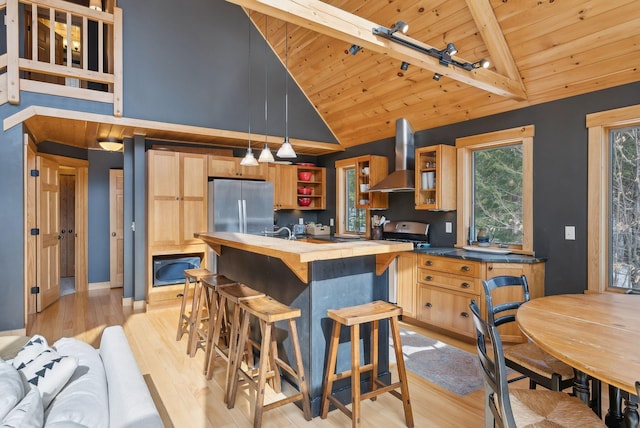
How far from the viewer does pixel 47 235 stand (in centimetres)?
499

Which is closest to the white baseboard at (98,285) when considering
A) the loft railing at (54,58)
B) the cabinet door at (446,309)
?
the loft railing at (54,58)

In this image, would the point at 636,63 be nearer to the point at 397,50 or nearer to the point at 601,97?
the point at 601,97

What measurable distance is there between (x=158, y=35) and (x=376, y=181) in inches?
141

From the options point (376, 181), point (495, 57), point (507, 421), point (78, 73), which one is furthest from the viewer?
point (376, 181)

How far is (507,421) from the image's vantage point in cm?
128

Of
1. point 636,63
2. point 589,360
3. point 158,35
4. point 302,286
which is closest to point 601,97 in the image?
point 636,63

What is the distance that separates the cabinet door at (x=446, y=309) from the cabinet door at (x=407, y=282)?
100 millimetres

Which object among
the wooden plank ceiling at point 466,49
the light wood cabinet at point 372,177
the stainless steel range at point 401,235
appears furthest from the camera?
the light wood cabinet at point 372,177

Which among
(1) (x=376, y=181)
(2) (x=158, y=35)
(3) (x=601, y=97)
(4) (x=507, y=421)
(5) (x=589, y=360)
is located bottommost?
(4) (x=507, y=421)

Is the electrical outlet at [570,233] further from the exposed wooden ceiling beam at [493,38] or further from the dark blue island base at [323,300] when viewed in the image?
the dark blue island base at [323,300]

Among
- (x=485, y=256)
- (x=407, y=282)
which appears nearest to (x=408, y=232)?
(x=407, y=282)

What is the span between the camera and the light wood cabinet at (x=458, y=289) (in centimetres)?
348

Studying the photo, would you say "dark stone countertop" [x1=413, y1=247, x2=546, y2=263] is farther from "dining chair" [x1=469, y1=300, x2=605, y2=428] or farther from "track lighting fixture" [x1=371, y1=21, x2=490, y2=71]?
"dining chair" [x1=469, y1=300, x2=605, y2=428]

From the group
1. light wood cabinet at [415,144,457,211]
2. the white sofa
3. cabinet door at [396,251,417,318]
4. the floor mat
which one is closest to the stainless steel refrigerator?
cabinet door at [396,251,417,318]
